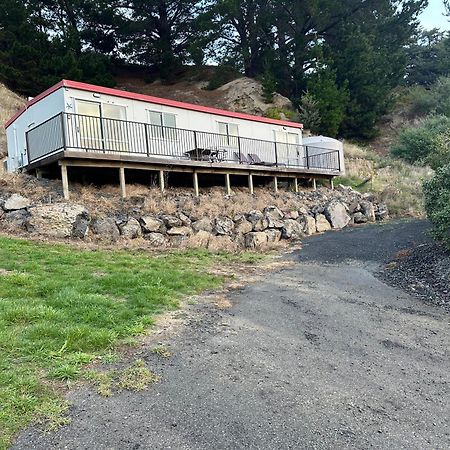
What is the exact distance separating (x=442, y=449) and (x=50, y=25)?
33.8 meters

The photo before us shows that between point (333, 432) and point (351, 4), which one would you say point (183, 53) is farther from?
point (333, 432)

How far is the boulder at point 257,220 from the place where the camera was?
14.0m

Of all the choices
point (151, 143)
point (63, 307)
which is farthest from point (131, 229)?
point (63, 307)

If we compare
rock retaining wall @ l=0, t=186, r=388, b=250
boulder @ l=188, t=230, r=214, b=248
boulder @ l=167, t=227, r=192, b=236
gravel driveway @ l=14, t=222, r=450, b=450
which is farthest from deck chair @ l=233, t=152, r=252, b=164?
gravel driveway @ l=14, t=222, r=450, b=450

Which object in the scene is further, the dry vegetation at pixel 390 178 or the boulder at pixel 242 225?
the dry vegetation at pixel 390 178

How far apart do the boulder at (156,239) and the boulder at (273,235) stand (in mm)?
3858

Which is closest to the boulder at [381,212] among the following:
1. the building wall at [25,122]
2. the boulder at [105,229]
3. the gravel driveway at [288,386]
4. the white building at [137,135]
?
the white building at [137,135]

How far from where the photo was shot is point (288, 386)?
3756 mm

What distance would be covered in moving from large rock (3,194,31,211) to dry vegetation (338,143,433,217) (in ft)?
52.6

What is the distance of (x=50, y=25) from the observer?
94.6 feet

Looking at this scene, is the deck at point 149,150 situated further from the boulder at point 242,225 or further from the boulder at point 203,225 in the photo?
the boulder at point 242,225

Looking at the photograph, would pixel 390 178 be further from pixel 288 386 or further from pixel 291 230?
pixel 288 386

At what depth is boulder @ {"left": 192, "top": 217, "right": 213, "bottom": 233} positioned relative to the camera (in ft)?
42.1

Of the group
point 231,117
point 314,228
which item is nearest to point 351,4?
point 231,117
